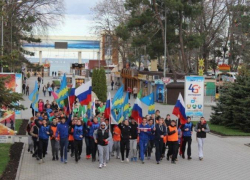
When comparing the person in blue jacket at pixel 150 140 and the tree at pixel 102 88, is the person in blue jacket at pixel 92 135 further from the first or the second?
the tree at pixel 102 88

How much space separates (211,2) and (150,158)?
147 ft

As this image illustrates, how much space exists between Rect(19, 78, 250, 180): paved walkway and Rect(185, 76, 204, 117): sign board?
398 inches

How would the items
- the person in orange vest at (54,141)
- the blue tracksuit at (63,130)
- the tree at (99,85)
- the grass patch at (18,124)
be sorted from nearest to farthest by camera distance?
the blue tracksuit at (63,130) < the person in orange vest at (54,141) < the grass patch at (18,124) < the tree at (99,85)

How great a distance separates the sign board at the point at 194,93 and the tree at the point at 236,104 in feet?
3.81

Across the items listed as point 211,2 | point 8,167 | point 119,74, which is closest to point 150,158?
point 8,167

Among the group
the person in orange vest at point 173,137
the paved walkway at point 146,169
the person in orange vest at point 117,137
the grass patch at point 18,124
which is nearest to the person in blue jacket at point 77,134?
the paved walkway at point 146,169

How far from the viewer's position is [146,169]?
14953 millimetres

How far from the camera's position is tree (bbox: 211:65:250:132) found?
25422 millimetres

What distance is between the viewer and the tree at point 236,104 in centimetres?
2542

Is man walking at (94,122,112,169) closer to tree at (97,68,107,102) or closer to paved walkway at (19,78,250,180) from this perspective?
paved walkway at (19,78,250,180)

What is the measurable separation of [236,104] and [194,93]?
2713mm

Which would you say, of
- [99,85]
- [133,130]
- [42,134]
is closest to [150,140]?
[133,130]

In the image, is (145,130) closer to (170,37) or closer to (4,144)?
(4,144)

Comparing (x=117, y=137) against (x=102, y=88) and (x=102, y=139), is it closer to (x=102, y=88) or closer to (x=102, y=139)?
(x=102, y=139)
